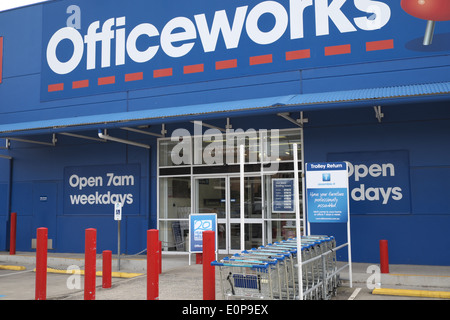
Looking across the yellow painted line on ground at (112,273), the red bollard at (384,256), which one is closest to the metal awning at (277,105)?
the red bollard at (384,256)

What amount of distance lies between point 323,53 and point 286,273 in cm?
750

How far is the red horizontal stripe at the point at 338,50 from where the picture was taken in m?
11.9

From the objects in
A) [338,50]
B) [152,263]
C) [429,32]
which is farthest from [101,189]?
[429,32]

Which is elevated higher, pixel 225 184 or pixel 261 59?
pixel 261 59

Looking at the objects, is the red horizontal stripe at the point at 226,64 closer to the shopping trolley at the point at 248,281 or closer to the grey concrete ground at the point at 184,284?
the grey concrete ground at the point at 184,284

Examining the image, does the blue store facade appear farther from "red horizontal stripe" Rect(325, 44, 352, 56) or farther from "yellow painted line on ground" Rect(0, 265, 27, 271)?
"yellow painted line on ground" Rect(0, 265, 27, 271)

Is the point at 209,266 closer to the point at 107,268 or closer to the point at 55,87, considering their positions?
the point at 107,268

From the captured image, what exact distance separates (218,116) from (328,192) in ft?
10.5

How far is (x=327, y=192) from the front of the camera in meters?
9.30

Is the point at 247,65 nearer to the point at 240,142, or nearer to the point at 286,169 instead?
the point at 240,142

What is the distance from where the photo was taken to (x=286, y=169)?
12148mm

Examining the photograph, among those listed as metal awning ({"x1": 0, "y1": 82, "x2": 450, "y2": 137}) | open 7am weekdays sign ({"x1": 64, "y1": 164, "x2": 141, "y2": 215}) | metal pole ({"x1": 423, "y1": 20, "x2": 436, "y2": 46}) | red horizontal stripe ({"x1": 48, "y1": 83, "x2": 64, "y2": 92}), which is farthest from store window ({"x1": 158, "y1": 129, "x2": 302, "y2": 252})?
red horizontal stripe ({"x1": 48, "y1": 83, "x2": 64, "y2": 92})

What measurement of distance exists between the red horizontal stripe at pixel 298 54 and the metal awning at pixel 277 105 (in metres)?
1.39
